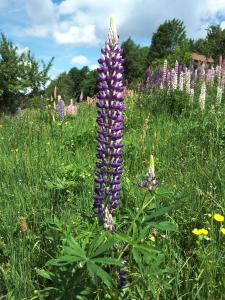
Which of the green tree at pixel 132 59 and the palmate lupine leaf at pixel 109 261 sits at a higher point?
the green tree at pixel 132 59

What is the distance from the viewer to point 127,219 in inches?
103

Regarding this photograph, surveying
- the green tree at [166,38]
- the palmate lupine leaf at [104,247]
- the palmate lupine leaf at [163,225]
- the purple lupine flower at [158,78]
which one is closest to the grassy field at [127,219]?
the palmate lupine leaf at [163,225]

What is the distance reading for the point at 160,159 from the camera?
15.4 ft

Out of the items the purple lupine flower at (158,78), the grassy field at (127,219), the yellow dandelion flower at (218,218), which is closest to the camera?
the grassy field at (127,219)

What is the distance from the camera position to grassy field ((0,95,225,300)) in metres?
2.17

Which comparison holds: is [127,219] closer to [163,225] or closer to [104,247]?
[163,225]

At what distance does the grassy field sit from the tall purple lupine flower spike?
0.18 metres

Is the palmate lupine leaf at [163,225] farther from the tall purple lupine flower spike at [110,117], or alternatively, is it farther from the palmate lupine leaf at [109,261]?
the palmate lupine leaf at [109,261]

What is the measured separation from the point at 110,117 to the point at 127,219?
0.75m

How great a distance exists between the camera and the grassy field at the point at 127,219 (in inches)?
85.6

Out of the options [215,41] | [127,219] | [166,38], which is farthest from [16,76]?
[166,38]

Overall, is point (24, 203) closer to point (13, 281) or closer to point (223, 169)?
point (13, 281)

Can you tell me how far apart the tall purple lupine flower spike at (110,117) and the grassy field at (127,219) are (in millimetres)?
176

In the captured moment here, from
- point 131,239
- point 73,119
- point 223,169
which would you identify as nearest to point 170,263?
point 131,239
